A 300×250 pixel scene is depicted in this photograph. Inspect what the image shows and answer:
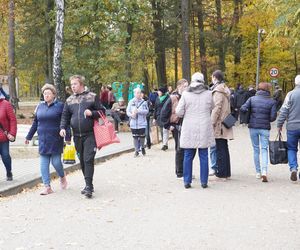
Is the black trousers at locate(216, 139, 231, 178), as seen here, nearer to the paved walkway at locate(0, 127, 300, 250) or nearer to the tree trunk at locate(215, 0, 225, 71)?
the paved walkway at locate(0, 127, 300, 250)

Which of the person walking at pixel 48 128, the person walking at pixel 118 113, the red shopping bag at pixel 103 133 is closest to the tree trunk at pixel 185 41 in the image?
the person walking at pixel 118 113

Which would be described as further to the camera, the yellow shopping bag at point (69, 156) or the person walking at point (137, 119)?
the person walking at point (137, 119)

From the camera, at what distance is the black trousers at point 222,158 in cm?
1052

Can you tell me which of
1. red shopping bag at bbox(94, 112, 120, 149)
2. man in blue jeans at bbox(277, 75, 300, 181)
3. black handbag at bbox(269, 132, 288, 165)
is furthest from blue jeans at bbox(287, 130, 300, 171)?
red shopping bag at bbox(94, 112, 120, 149)

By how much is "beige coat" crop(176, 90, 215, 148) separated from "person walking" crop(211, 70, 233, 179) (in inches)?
28.6

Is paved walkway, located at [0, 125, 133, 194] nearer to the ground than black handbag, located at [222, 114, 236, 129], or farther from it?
nearer to the ground

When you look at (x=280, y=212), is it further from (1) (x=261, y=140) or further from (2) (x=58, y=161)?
(2) (x=58, y=161)

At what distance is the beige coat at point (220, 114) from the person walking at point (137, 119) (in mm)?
5122

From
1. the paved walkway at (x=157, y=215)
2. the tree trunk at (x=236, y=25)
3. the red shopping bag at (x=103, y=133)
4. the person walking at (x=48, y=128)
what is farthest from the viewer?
the tree trunk at (x=236, y=25)

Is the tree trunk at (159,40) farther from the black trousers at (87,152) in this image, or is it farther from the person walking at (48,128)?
the black trousers at (87,152)

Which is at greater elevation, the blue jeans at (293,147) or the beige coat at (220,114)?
the beige coat at (220,114)

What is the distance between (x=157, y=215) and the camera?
7543 millimetres

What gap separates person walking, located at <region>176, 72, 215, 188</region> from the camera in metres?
9.53

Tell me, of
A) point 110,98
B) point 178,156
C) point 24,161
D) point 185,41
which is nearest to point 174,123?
point 178,156
